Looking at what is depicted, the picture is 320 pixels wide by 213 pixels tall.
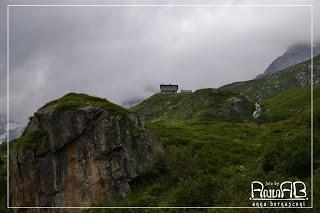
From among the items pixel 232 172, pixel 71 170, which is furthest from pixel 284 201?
pixel 71 170

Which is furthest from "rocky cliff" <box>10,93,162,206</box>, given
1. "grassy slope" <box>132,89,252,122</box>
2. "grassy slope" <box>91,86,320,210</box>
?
"grassy slope" <box>132,89,252,122</box>

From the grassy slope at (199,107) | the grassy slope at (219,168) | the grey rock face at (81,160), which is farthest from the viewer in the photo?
the grassy slope at (199,107)

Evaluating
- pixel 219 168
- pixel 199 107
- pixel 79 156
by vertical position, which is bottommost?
pixel 219 168

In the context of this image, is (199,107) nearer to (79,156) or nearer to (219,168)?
(219,168)

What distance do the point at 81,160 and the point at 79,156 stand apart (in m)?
0.45

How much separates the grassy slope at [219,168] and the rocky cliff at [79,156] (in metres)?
2.45

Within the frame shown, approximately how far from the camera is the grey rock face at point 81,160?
139 ft

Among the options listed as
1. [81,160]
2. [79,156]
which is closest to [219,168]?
[81,160]

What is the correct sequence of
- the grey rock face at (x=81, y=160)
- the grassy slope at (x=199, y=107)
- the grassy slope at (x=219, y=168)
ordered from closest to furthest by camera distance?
1. the grassy slope at (x=219, y=168)
2. the grey rock face at (x=81, y=160)
3. the grassy slope at (x=199, y=107)

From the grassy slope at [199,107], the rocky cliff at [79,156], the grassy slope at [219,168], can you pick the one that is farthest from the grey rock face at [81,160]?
the grassy slope at [199,107]

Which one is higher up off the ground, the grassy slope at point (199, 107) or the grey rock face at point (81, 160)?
the grassy slope at point (199, 107)

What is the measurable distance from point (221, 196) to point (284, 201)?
437 cm

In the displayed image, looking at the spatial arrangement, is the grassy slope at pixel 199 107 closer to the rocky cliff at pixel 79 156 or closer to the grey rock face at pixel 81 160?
the rocky cliff at pixel 79 156

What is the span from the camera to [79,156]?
43.2m
